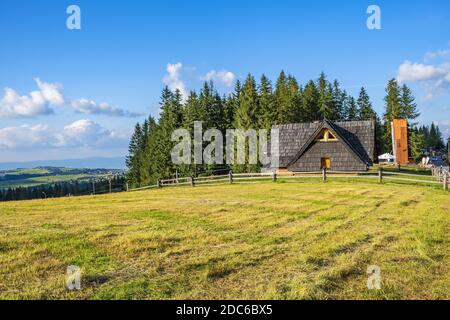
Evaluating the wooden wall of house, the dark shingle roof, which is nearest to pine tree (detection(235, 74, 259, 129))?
the dark shingle roof

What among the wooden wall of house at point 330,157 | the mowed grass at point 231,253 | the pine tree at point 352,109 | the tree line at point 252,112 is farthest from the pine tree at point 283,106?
the mowed grass at point 231,253

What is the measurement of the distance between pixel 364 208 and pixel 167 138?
143ft

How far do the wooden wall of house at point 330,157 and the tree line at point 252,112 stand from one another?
15.0 meters

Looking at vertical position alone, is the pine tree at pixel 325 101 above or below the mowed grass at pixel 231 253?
above

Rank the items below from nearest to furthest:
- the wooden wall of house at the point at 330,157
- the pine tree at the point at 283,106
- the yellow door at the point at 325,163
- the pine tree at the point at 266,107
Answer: the wooden wall of house at the point at 330,157 < the yellow door at the point at 325,163 < the pine tree at the point at 266,107 < the pine tree at the point at 283,106

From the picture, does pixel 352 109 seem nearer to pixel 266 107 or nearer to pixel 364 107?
pixel 364 107

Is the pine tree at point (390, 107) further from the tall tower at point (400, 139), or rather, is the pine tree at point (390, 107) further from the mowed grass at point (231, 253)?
the mowed grass at point (231, 253)

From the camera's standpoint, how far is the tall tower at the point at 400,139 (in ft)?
213

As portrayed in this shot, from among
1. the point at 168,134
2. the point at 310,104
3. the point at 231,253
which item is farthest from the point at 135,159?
the point at 231,253

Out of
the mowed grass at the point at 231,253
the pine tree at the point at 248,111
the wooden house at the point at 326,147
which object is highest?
the pine tree at the point at 248,111

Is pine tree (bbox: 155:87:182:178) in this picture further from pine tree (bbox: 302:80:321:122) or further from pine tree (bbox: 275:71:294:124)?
pine tree (bbox: 302:80:321:122)

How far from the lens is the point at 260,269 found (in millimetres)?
8789
